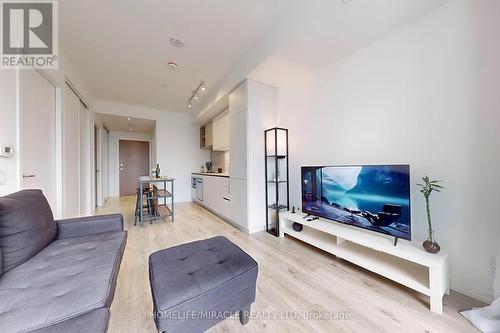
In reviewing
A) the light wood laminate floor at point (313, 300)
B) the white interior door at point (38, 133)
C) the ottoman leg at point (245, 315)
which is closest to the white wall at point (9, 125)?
the white interior door at point (38, 133)

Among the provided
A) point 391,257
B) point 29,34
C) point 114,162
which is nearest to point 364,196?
point 391,257

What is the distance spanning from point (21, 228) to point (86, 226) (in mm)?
485

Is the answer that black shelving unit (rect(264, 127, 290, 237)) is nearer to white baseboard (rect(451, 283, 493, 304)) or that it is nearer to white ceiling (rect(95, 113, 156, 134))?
white baseboard (rect(451, 283, 493, 304))

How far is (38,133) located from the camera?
6.93ft

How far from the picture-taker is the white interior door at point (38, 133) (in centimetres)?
184

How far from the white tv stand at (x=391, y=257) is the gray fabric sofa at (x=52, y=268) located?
75.2 inches

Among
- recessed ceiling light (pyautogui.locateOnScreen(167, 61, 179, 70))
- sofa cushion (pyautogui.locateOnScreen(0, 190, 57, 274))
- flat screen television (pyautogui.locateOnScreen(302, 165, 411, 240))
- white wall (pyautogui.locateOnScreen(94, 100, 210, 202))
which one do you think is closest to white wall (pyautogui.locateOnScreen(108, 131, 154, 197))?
white wall (pyautogui.locateOnScreen(94, 100, 210, 202))

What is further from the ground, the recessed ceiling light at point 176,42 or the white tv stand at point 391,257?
the recessed ceiling light at point 176,42

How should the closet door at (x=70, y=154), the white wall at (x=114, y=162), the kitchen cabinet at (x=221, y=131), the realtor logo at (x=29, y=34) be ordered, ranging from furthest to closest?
the white wall at (x=114, y=162)
the kitchen cabinet at (x=221, y=131)
the closet door at (x=70, y=154)
the realtor logo at (x=29, y=34)

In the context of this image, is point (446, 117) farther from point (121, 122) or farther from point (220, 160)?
point (121, 122)

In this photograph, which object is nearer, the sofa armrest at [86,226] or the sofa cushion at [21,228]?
the sofa cushion at [21,228]

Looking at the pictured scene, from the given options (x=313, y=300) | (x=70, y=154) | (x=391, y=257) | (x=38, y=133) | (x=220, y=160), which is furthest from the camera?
(x=220, y=160)

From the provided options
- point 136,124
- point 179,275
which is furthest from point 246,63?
point 136,124

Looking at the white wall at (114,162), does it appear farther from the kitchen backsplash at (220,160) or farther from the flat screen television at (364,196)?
the flat screen television at (364,196)
